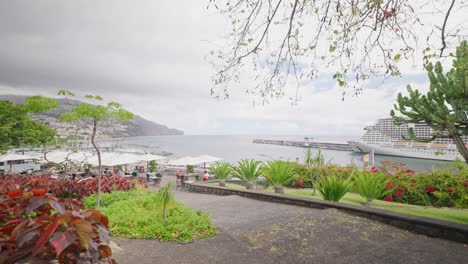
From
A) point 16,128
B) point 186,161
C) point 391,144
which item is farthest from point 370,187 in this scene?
point 391,144

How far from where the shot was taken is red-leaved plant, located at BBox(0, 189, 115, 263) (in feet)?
3.77

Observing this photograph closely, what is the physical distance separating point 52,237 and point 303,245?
13.0 feet

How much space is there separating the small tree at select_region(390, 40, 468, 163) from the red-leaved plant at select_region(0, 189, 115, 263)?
9150 millimetres

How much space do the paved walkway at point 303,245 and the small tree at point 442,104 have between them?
4594 millimetres

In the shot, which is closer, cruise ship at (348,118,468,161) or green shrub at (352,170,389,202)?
green shrub at (352,170,389,202)

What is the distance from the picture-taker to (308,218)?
561 cm

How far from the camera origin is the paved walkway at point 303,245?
397 centimetres

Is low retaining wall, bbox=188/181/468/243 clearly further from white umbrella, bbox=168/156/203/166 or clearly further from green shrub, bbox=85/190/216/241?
white umbrella, bbox=168/156/203/166

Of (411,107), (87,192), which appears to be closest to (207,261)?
(87,192)

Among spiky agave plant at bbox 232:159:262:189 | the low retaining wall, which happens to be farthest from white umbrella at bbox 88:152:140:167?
the low retaining wall

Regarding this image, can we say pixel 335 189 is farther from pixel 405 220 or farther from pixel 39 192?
pixel 39 192

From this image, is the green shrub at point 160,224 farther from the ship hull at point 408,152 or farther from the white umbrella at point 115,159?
the ship hull at point 408,152

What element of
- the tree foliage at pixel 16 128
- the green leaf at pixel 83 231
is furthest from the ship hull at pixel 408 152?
the green leaf at pixel 83 231

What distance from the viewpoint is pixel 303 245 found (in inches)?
173
